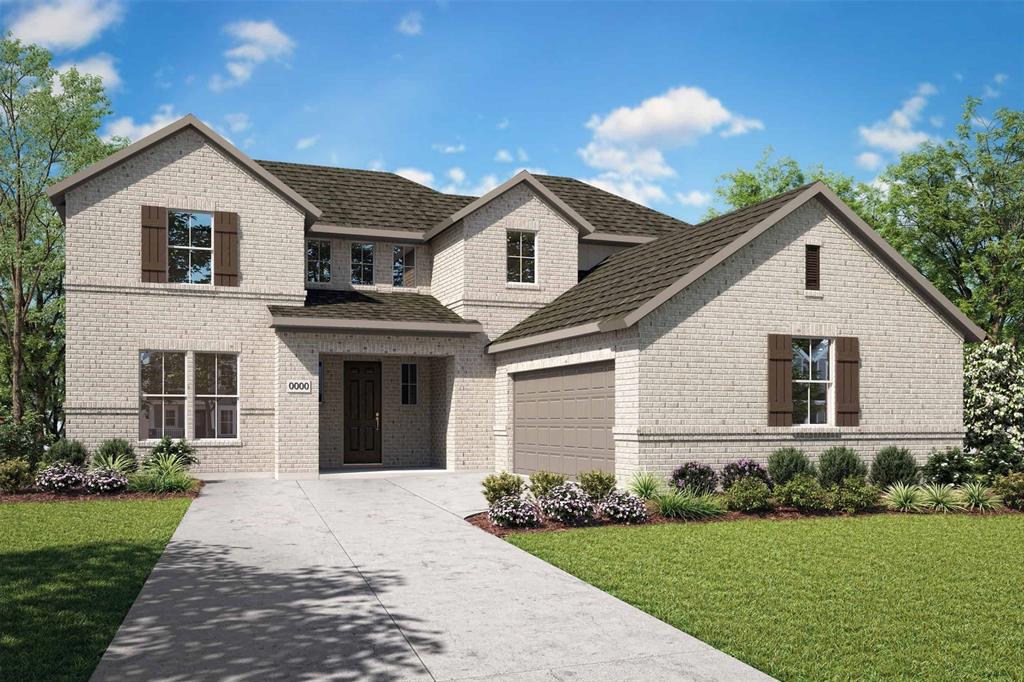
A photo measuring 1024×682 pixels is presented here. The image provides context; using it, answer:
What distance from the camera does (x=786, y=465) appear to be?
17.5 m

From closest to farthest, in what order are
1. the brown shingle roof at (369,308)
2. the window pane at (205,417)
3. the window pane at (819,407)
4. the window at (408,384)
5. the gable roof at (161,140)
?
the window pane at (819,407) < the gable roof at (161,140) < the window pane at (205,417) < the brown shingle roof at (369,308) < the window at (408,384)

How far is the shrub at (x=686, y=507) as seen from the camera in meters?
14.5

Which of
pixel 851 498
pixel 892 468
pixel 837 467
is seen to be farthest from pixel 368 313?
pixel 892 468

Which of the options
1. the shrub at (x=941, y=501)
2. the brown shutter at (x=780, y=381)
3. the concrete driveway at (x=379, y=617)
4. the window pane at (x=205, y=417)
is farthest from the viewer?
the window pane at (x=205, y=417)

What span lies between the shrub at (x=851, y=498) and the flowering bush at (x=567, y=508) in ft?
14.5

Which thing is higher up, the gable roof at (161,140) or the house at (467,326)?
the gable roof at (161,140)

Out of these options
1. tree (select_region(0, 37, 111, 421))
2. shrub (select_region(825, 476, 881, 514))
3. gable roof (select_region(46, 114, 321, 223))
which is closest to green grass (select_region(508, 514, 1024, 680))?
shrub (select_region(825, 476, 881, 514))

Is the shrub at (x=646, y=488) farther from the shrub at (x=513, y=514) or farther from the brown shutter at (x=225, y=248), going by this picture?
the brown shutter at (x=225, y=248)

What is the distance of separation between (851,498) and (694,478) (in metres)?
2.77

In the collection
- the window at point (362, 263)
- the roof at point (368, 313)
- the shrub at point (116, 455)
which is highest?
the window at point (362, 263)

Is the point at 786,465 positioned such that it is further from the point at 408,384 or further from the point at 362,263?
the point at 362,263

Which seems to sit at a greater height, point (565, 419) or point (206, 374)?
point (206, 374)

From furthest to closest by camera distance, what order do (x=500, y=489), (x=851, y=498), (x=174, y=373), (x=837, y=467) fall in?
(x=174, y=373), (x=837, y=467), (x=851, y=498), (x=500, y=489)

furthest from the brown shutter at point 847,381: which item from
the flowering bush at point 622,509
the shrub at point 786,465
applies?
the flowering bush at point 622,509
